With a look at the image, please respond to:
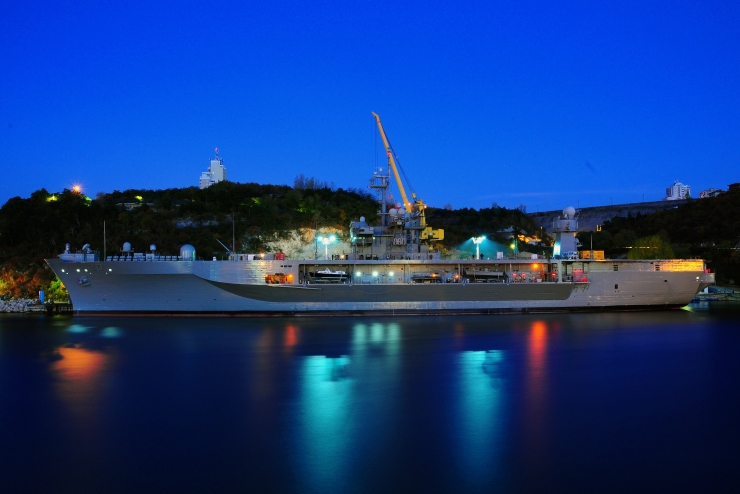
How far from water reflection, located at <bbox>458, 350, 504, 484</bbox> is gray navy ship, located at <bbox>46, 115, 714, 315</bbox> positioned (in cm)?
1089

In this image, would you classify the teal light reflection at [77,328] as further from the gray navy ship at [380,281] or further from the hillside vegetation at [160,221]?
the hillside vegetation at [160,221]

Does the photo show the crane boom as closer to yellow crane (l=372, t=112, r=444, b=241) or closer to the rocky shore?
yellow crane (l=372, t=112, r=444, b=241)

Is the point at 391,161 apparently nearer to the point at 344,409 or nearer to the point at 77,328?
the point at 77,328

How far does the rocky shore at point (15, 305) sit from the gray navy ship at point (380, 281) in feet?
33.1

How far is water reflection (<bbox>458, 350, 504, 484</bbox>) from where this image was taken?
35.9 ft

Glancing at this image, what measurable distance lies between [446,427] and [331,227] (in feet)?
144

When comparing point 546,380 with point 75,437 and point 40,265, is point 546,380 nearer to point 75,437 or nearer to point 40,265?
point 75,437

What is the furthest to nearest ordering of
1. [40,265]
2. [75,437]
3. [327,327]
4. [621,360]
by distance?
[40,265] < [327,327] < [621,360] < [75,437]

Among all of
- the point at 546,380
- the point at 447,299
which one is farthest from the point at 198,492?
the point at 447,299

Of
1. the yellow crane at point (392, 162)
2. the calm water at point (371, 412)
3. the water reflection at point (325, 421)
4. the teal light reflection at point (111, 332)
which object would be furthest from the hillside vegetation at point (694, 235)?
the teal light reflection at point (111, 332)

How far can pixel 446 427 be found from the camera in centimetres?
1297

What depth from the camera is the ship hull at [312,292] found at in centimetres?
2988

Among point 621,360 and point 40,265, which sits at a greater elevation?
point 40,265

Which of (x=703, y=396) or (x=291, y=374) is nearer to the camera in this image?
(x=703, y=396)
